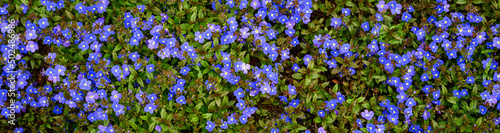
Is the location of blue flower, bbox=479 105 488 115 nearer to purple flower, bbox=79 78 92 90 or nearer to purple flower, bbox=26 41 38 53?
purple flower, bbox=79 78 92 90

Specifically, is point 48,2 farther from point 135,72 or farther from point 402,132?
point 402,132

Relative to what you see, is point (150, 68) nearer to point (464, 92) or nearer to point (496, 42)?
point (464, 92)

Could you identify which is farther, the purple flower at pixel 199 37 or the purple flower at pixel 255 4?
the purple flower at pixel 255 4

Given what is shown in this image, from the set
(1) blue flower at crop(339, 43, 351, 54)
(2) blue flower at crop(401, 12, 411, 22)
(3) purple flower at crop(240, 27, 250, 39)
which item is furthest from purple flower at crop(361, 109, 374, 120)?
(3) purple flower at crop(240, 27, 250, 39)

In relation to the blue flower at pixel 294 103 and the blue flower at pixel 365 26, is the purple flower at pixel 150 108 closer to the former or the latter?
the blue flower at pixel 294 103

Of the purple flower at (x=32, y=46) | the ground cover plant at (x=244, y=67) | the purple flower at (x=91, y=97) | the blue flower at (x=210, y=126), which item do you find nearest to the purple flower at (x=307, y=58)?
the ground cover plant at (x=244, y=67)

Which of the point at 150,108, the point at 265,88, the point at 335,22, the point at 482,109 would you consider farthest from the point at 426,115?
the point at 150,108

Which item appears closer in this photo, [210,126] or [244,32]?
[210,126]

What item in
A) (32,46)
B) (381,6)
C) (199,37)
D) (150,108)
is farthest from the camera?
(381,6)

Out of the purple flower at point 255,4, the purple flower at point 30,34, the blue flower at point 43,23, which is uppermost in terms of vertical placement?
the purple flower at point 255,4

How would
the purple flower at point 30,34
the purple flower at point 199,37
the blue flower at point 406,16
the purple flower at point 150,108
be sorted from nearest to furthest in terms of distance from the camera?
the purple flower at point 150,108 < the purple flower at point 199,37 < the purple flower at point 30,34 < the blue flower at point 406,16
